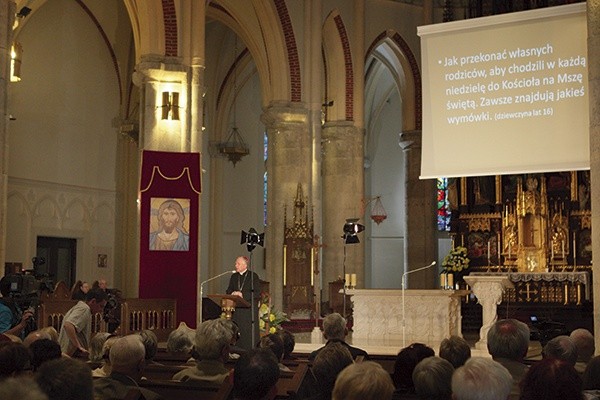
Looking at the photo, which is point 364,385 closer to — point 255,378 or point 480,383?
point 480,383

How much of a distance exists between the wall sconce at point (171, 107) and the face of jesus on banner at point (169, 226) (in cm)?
155

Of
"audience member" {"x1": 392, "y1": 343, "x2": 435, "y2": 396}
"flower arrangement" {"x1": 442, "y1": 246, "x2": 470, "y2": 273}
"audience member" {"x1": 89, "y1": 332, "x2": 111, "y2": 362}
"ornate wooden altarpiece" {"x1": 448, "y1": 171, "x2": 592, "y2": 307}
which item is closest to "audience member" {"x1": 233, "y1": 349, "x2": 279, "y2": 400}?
"audience member" {"x1": 392, "y1": 343, "x2": 435, "y2": 396}

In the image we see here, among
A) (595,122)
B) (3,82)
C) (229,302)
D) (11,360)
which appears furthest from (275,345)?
(3,82)

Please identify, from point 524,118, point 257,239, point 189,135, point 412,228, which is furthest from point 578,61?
point 412,228

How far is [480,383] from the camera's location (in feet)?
11.3

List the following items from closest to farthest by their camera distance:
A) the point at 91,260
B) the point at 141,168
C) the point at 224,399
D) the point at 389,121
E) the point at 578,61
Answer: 1. the point at 224,399
2. the point at 578,61
3. the point at 141,168
4. the point at 91,260
5. the point at 389,121

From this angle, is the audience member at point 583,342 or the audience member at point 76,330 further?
the audience member at point 76,330

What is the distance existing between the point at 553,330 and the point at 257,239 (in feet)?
14.6

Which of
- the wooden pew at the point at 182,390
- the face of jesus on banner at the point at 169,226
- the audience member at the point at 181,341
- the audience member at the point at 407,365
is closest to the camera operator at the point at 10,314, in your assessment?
the audience member at the point at 181,341

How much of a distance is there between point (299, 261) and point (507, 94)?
329 inches

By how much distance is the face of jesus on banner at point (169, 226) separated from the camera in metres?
16.4

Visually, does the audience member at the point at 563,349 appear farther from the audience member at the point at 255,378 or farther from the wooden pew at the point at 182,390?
the audience member at the point at 255,378

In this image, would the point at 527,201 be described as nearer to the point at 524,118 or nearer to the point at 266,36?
the point at 266,36

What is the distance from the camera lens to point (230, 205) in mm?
27422
